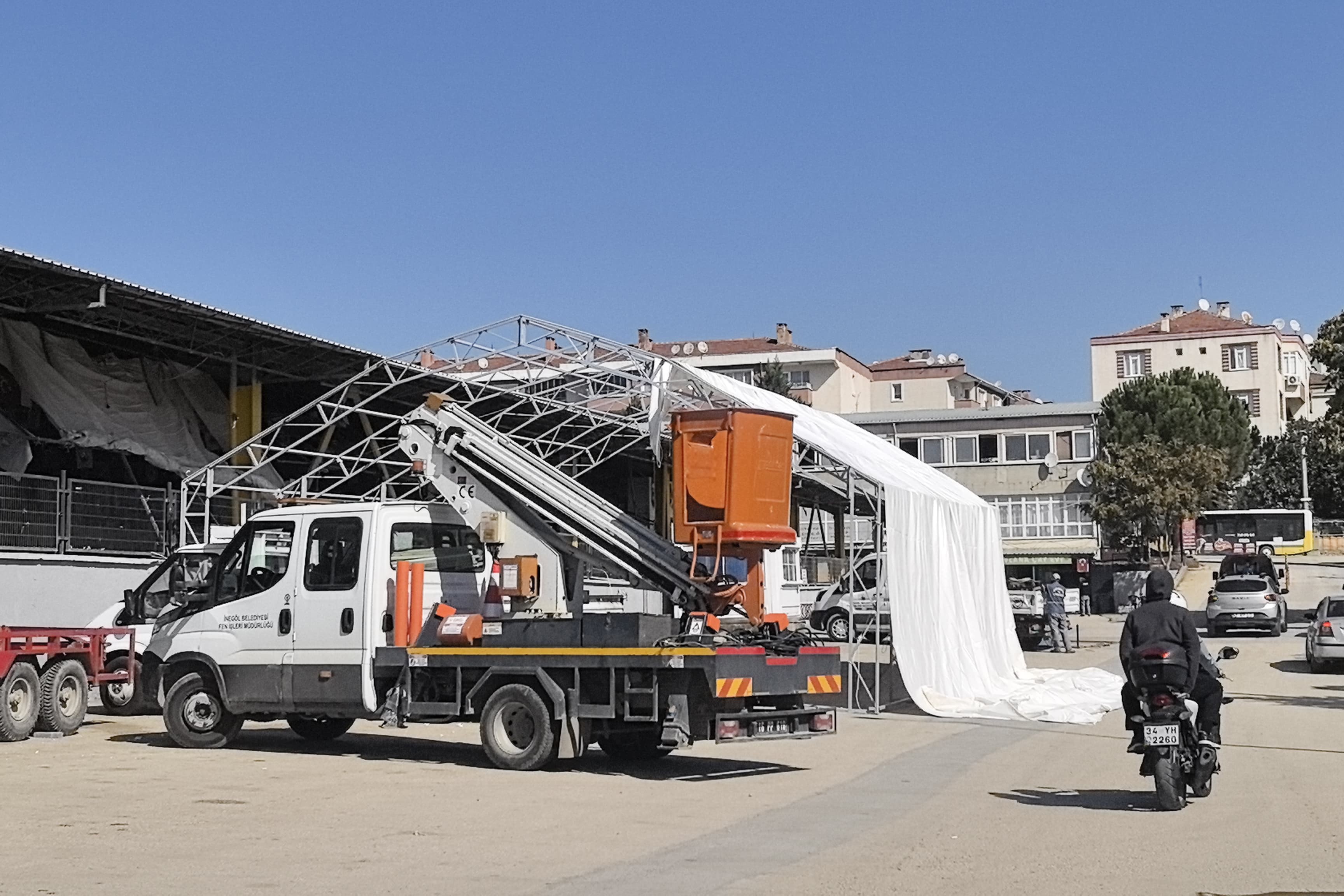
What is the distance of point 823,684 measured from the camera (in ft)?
45.2

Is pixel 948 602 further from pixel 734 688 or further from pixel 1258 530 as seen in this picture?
pixel 1258 530

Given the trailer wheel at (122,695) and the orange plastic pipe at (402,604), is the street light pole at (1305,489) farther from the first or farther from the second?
the orange plastic pipe at (402,604)

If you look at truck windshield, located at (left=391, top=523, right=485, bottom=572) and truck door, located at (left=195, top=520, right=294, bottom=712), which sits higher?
truck windshield, located at (left=391, top=523, right=485, bottom=572)

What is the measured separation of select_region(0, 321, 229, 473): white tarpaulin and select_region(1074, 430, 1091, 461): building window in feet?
→ 147

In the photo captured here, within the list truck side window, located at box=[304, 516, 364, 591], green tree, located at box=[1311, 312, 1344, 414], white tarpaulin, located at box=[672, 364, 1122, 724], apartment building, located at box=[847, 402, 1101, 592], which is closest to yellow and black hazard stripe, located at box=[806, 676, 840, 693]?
truck side window, located at box=[304, 516, 364, 591]

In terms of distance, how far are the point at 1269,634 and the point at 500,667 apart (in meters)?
32.2

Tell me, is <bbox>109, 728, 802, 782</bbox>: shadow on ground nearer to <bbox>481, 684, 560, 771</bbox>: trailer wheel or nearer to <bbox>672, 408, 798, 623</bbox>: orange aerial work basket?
<bbox>481, 684, 560, 771</bbox>: trailer wheel

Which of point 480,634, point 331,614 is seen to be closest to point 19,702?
point 331,614

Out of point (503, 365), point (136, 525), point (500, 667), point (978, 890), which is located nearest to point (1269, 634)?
point (503, 365)

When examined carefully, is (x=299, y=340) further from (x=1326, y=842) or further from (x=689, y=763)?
(x=1326, y=842)

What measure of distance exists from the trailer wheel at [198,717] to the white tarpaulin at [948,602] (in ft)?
24.7

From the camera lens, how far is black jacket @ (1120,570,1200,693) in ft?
36.5

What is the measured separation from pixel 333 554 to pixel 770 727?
4.56 metres

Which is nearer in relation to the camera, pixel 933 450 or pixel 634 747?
pixel 634 747
